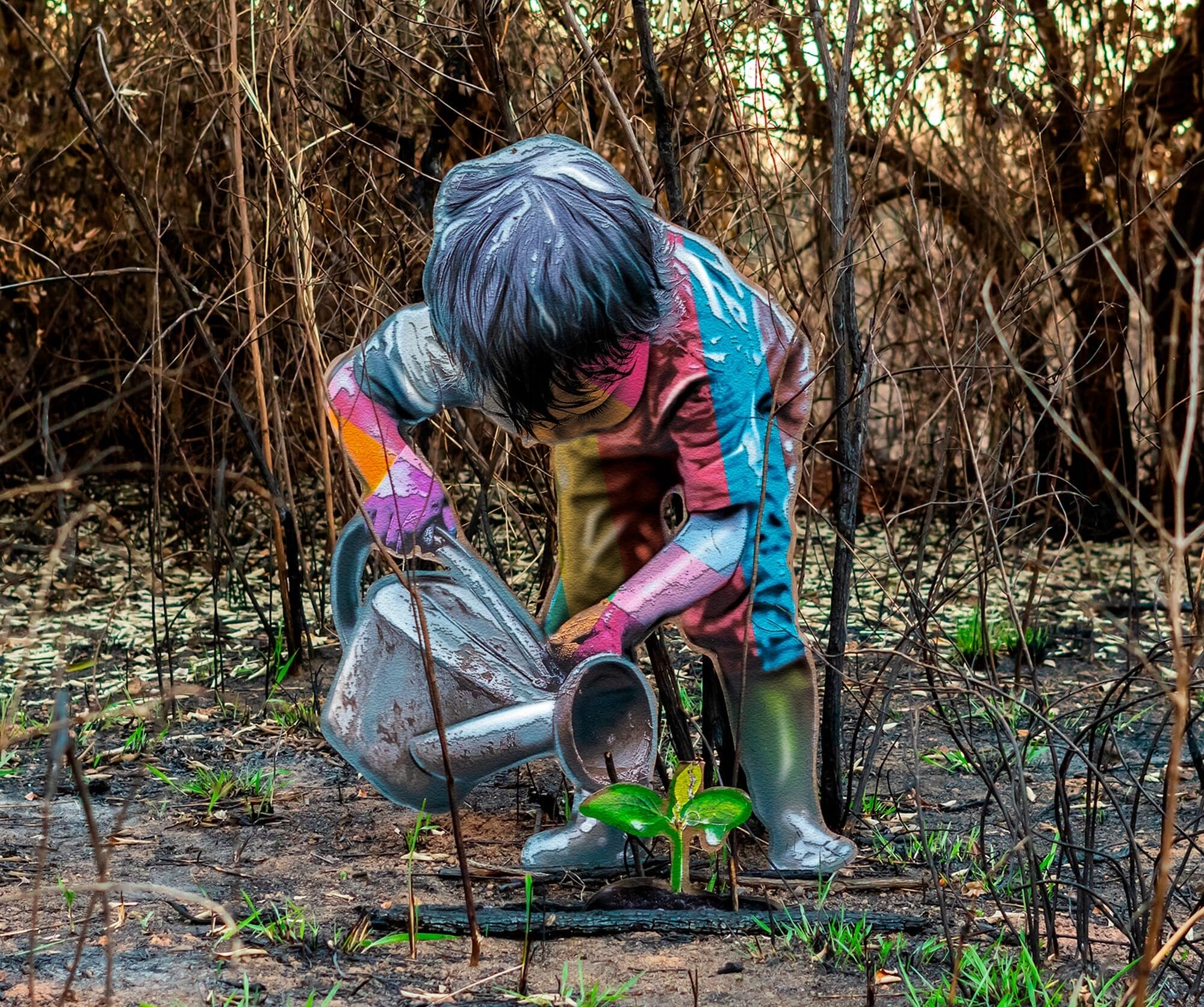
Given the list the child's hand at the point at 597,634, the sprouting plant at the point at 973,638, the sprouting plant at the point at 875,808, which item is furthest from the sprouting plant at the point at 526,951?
the sprouting plant at the point at 973,638

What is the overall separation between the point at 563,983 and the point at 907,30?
356 cm

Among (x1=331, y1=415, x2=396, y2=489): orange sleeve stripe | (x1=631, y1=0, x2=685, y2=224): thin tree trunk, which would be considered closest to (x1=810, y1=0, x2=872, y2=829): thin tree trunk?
(x1=631, y1=0, x2=685, y2=224): thin tree trunk

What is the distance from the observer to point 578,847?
275 cm

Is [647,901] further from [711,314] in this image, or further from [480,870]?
[711,314]

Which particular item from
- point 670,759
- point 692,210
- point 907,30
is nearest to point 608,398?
point 692,210

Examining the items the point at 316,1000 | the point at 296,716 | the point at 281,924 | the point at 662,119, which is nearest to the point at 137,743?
the point at 296,716

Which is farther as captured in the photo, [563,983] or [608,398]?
[608,398]

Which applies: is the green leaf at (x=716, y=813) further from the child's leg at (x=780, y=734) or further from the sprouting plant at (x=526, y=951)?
the sprouting plant at (x=526, y=951)

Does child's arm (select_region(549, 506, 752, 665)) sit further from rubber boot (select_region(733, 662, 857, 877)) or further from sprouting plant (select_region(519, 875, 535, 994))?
sprouting plant (select_region(519, 875, 535, 994))

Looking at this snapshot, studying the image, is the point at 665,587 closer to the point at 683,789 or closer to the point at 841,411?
the point at 683,789

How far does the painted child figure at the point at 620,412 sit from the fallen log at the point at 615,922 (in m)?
0.20

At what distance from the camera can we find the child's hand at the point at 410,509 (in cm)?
266

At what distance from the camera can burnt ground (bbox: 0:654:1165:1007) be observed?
2.29 metres

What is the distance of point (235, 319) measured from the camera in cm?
551
